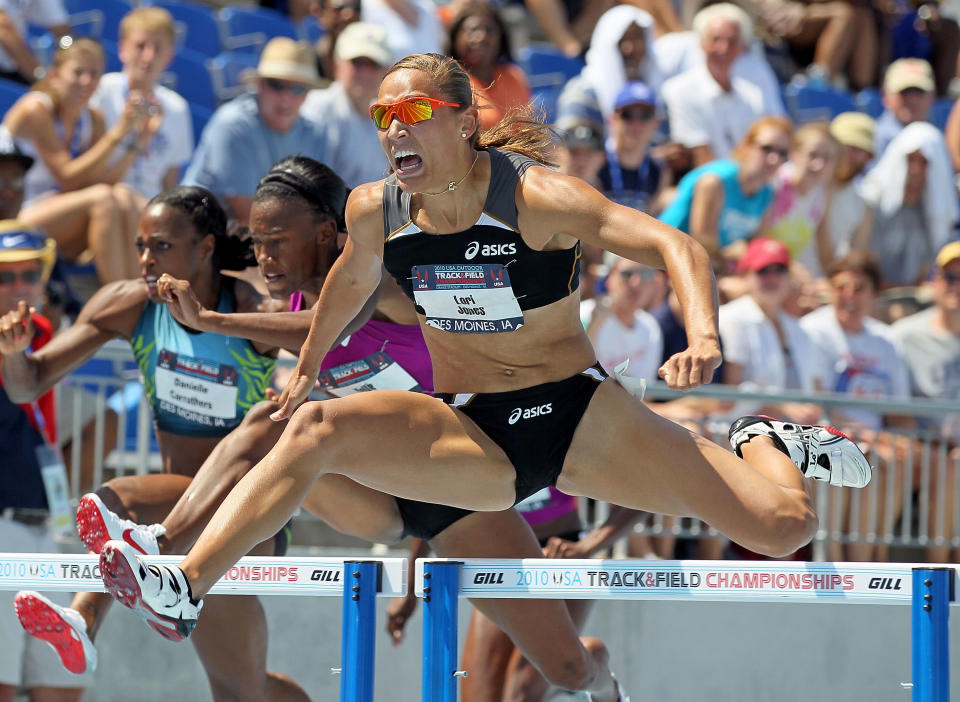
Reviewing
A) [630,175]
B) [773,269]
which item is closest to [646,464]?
[773,269]

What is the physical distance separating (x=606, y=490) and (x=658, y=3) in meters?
7.04

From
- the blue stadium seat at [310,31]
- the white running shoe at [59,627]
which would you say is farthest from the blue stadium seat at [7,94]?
the white running shoe at [59,627]

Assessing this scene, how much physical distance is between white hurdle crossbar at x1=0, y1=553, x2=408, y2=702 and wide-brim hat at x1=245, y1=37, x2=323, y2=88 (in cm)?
398

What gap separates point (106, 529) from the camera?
3.95 m

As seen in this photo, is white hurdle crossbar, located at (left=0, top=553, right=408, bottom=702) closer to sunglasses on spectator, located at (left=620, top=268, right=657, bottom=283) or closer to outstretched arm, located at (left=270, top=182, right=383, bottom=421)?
outstretched arm, located at (left=270, top=182, right=383, bottom=421)

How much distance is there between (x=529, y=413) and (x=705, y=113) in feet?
18.1

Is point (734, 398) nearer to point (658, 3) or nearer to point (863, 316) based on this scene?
point (863, 316)

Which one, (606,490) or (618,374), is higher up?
(618,374)

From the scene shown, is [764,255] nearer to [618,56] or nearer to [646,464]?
[618,56]

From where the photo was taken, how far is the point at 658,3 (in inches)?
400

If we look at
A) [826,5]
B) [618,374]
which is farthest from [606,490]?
[826,5]

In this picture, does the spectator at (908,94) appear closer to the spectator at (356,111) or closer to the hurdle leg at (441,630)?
the spectator at (356,111)

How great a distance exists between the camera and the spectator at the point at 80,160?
6977 mm

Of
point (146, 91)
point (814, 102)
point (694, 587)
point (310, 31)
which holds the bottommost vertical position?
point (694, 587)
